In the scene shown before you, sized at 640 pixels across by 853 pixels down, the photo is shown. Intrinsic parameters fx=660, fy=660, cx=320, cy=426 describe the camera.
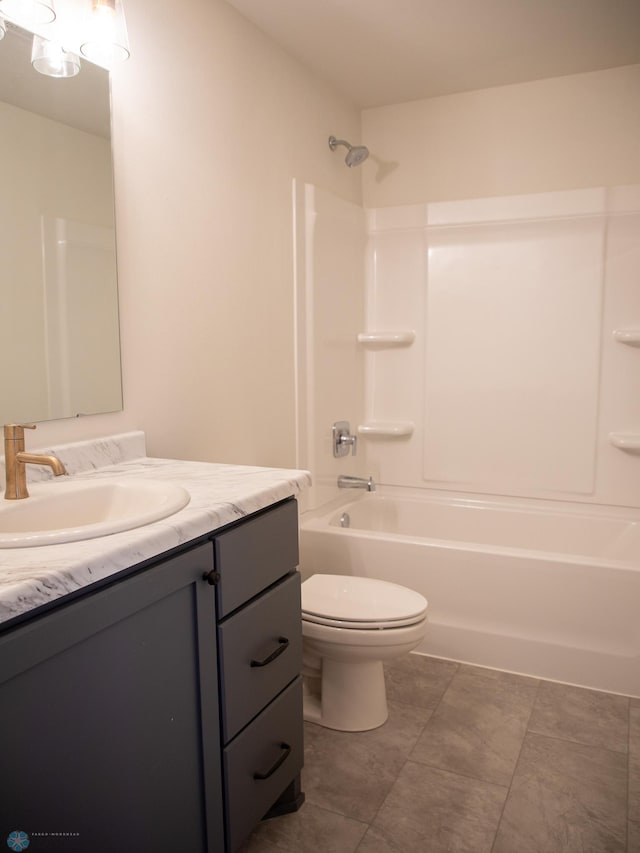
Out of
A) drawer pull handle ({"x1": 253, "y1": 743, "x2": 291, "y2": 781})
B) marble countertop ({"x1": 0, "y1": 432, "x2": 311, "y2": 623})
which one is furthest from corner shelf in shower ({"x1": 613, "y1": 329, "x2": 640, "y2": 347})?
drawer pull handle ({"x1": 253, "y1": 743, "x2": 291, "y2": 781})

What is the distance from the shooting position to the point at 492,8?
2266mm

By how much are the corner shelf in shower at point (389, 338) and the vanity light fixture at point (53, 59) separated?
1904 millimetres

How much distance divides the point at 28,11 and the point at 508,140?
2.21 metres

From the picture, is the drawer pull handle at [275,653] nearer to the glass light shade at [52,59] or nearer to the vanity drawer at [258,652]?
the vanity drawer at [258,652]

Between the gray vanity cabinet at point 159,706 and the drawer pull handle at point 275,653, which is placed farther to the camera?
the drawer pull handle at point 275,653

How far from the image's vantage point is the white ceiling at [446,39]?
2.25 m

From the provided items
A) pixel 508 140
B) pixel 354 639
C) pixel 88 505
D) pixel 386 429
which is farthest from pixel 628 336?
pixel 88 505

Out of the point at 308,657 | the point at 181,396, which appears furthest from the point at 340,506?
the point at 181,396

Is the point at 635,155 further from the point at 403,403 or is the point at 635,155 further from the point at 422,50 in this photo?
the point at 403,403

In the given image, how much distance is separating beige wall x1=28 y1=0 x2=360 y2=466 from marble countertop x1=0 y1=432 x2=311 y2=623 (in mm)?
79

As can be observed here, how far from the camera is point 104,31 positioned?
5.05ft

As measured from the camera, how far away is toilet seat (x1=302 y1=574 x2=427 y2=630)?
1943 mm

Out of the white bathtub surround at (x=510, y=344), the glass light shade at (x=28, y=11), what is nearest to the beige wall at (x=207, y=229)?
the glass light shade at (x=28, y=11)

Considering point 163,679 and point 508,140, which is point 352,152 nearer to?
point 508,140
